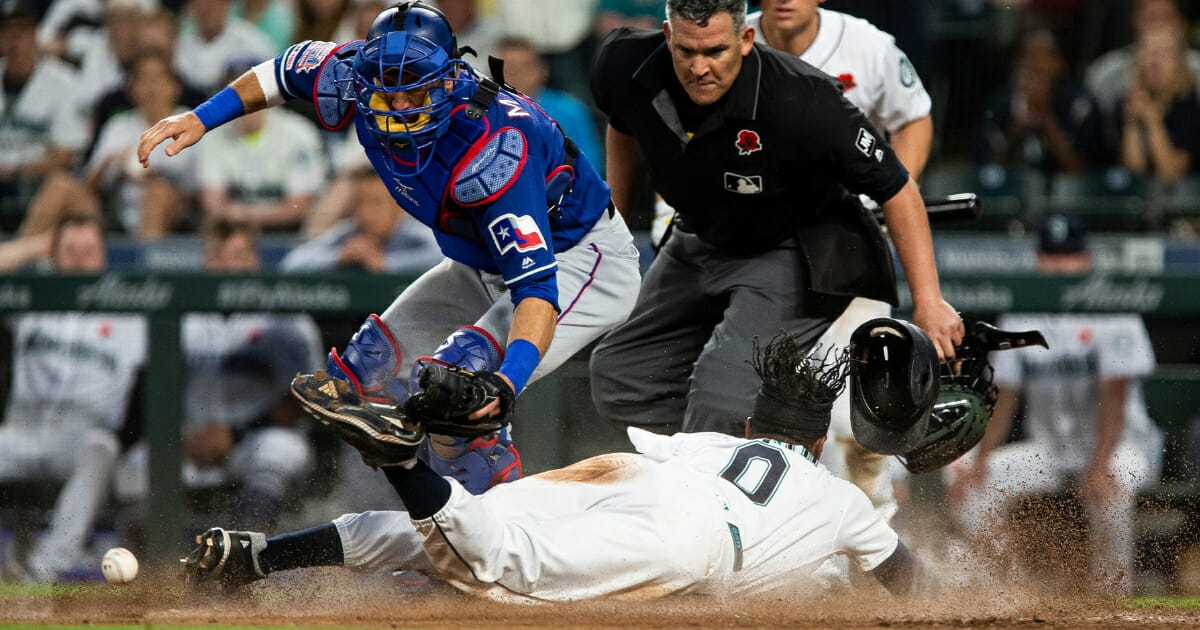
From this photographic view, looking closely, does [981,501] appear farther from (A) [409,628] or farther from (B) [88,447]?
(B) [88,447]

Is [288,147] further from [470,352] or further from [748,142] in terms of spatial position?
[470,352]

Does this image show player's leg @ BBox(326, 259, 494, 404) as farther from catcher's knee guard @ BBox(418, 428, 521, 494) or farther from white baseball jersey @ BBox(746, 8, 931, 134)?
white baseball jersey @ BBox(746, 8, 931, 134)

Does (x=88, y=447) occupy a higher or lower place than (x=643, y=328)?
lower

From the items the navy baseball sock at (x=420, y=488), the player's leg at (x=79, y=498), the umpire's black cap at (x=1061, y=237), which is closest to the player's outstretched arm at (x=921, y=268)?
the navy baseball sock at (x=420, y=488)

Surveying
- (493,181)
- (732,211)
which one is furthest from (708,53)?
(493,181)

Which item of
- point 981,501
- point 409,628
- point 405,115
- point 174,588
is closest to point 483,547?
point 409,628
